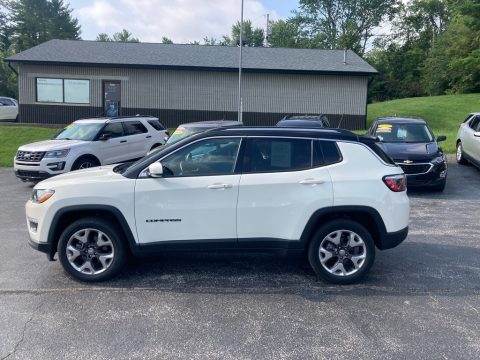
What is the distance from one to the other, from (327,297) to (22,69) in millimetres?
24368

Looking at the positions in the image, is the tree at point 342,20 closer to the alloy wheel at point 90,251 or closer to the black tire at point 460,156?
the black tire at point 460,156

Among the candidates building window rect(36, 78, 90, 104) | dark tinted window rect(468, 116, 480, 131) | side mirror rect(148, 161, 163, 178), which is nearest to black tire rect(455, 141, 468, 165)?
dark tinted window rect(468, 116, 480, 131)

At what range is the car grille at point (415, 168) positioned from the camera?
10812mm

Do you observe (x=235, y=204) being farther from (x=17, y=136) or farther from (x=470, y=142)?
(x=17, y=136)

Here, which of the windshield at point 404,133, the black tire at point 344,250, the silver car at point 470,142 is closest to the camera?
the black tire at point 344,250

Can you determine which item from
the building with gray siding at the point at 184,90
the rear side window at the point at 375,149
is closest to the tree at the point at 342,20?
the building with gray siding at the point at 184,90

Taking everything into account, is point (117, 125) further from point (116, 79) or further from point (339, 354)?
point (116, 79)

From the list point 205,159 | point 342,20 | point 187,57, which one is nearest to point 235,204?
point 205,159

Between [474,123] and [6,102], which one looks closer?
[474,123]

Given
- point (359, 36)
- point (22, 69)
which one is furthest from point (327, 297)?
point (359, 36)

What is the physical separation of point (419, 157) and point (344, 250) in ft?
20.3

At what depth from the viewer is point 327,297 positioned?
515cm

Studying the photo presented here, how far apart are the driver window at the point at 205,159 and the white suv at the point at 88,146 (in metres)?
7.35

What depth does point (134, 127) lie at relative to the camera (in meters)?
14.5
